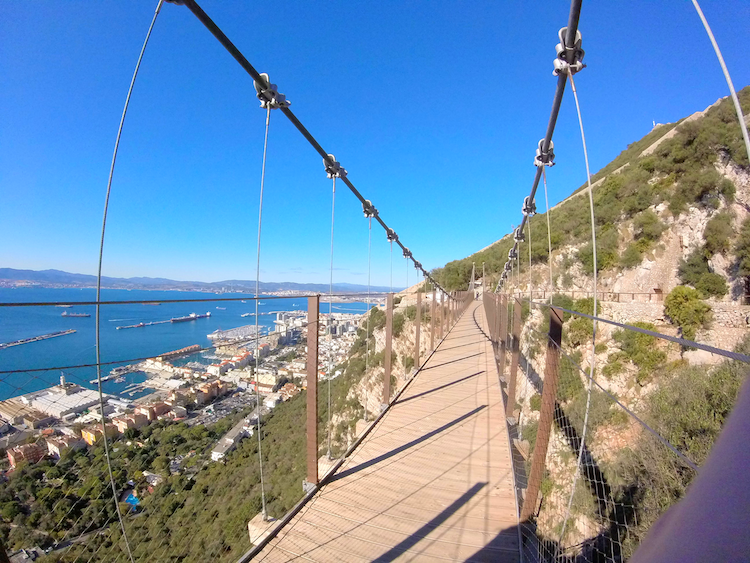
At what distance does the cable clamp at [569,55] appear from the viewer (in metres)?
2.11

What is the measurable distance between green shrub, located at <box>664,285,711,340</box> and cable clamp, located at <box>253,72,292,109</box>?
11183 millimetres

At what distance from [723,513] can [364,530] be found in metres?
2.15

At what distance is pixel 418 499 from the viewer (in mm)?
2248

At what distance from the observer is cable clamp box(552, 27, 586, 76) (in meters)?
2.11

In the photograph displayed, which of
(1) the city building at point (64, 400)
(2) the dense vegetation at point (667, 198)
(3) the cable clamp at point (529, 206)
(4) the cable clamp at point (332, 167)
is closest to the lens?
(1) the city building at point (64, 400)

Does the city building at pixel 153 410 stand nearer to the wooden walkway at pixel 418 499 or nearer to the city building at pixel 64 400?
the city building at pixel 64 400

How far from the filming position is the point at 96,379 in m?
1.10

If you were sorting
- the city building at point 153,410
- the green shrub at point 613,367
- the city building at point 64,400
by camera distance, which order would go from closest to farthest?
1. the city building at point 64,400
2. the city building at point 153,410
3. the green shrub at point 613,367

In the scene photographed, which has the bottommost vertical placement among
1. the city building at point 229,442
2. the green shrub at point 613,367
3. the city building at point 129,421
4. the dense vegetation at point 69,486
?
the green shrub at point 613,367

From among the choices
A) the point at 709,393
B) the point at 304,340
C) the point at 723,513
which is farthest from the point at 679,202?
the point at 723,513

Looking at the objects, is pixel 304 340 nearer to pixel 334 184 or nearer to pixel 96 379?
pixel 96 379

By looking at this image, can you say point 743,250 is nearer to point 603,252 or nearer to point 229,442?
point 603,252

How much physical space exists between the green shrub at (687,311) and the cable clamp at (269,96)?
1118 cm

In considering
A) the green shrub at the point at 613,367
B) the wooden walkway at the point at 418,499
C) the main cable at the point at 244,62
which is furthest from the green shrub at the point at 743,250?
the main cable at the point at 244,62
